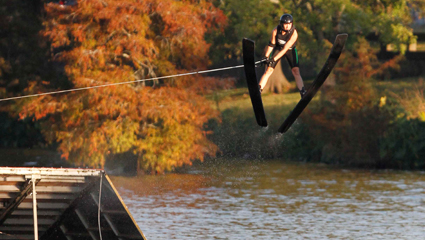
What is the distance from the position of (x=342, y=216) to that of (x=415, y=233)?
292cm

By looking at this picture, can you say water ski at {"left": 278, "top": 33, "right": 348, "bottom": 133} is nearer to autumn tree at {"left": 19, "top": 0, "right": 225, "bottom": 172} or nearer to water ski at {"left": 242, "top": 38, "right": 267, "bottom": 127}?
water ski at {"left": 242, "top": 38, "right": 267, "bottom": 127}

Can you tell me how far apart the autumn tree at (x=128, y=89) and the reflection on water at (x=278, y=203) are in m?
1.20

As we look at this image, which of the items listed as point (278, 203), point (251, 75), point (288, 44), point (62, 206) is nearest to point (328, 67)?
point (288, 44)

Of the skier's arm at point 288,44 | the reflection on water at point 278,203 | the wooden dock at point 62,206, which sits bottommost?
the reflection on water at point 278,203

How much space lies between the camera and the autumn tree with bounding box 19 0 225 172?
26.6m

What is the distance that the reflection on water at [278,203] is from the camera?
1786 cm

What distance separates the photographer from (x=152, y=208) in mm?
21297

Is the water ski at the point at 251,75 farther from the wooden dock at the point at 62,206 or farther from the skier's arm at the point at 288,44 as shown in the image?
the wooden dock at the point at 62,206

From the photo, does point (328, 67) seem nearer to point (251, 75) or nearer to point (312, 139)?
point (251, 75)

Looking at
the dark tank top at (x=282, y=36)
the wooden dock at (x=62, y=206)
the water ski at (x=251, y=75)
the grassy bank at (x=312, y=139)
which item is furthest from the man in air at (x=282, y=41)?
the grassy bank at (x=312, y=139)

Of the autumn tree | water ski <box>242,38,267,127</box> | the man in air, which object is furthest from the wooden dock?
the autumn tree

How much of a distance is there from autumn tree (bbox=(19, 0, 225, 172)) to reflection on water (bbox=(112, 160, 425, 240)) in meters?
1.20

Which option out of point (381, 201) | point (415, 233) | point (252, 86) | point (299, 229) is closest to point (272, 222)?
point (299, 229)

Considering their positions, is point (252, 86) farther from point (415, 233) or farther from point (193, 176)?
point (193, 176)
